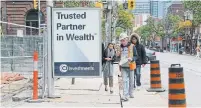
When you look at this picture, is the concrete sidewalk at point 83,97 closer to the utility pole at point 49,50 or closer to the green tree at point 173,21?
the utility pole at point 49,50

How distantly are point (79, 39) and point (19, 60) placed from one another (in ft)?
8.05

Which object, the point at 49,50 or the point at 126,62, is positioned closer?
the point at 49,50

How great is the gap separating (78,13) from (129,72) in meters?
2.03

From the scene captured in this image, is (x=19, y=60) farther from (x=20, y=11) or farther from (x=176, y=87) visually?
(x=20, y=11)

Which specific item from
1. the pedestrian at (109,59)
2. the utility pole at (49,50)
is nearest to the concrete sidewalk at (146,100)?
the pedestrian at (109,59)

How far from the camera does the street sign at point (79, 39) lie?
12289 mm

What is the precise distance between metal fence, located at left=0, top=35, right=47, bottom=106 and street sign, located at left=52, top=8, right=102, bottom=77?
69cm

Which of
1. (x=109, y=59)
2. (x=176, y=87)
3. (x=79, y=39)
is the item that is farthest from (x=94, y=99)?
(x=176, y=87)

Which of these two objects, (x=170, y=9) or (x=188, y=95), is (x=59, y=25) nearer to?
(x=188, y=95)

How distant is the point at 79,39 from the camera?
1229 centimetres

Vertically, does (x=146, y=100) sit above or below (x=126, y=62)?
below

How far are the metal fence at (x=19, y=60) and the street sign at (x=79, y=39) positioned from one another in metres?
0.69

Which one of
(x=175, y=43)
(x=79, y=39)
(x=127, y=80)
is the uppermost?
(x=79, y=39)

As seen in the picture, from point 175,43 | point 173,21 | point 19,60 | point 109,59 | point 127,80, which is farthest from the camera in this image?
point 175,43
